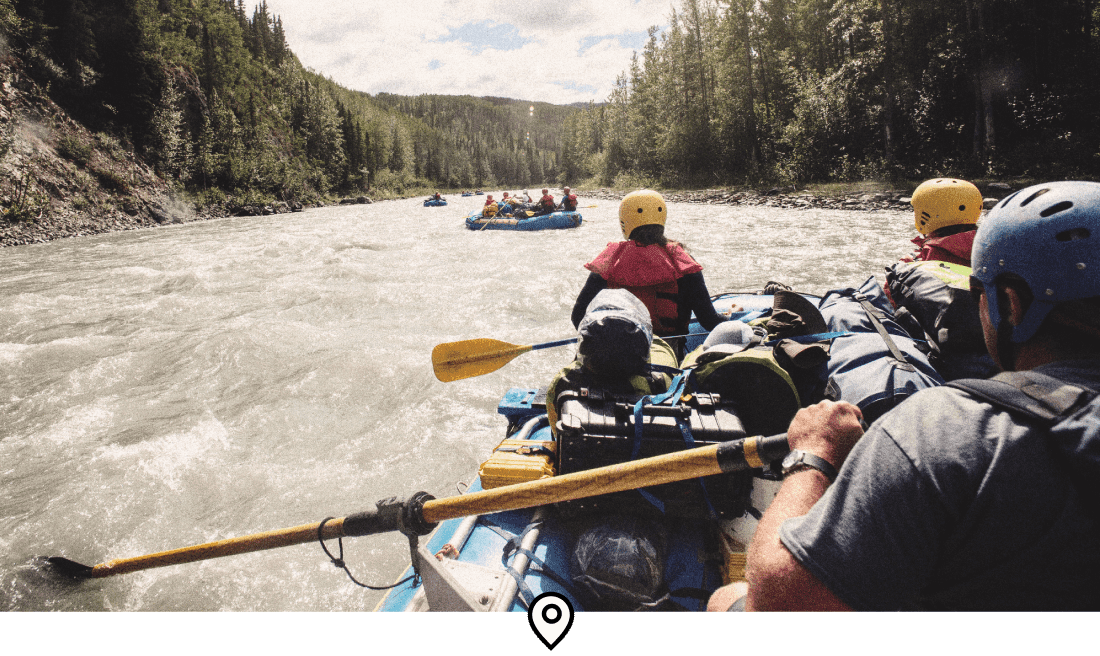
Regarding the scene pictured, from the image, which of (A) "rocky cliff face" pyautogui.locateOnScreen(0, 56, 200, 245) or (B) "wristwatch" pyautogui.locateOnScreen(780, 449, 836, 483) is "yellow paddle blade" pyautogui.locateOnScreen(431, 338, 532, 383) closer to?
(B) "wristwatch" pyautogui.locateOnScreen(780, 449, 836, 483)

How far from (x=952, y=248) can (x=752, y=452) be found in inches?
113

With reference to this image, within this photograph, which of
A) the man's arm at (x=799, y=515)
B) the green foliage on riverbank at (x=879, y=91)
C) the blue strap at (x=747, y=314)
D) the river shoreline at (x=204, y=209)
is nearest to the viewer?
the man's arm at (x=799, y=515)

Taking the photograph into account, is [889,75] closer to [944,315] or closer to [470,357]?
[944,315]

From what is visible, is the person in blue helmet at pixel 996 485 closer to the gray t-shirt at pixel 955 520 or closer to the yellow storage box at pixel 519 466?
the gray t-shirt at pixel 955 520

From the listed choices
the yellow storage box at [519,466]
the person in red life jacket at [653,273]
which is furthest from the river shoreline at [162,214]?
the yellow storage box at [519,466]

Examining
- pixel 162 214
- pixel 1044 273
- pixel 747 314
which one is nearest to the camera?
pixel 1044 273

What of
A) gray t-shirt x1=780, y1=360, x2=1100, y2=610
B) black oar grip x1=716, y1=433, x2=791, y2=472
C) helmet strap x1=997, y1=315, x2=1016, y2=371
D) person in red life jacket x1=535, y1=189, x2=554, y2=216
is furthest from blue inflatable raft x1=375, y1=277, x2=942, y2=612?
person in red life jacket x1=535, y1=189, x2=554, y2=216

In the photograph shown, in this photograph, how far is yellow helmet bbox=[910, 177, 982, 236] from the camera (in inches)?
140

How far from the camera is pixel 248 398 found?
570cm

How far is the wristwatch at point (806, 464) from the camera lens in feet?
4.15

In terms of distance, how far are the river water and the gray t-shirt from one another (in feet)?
10.1

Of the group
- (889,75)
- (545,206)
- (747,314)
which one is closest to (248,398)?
(747,314)

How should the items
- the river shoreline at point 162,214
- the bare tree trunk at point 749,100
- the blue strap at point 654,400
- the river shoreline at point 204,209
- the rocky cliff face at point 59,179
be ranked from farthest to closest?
the bare tree trunk at point 749,100 < the rocky cliff face at point 59,179 < the river shoreline at point 204,209 < the river shoreline at point 162,214 < the blue strap at point 654,400
